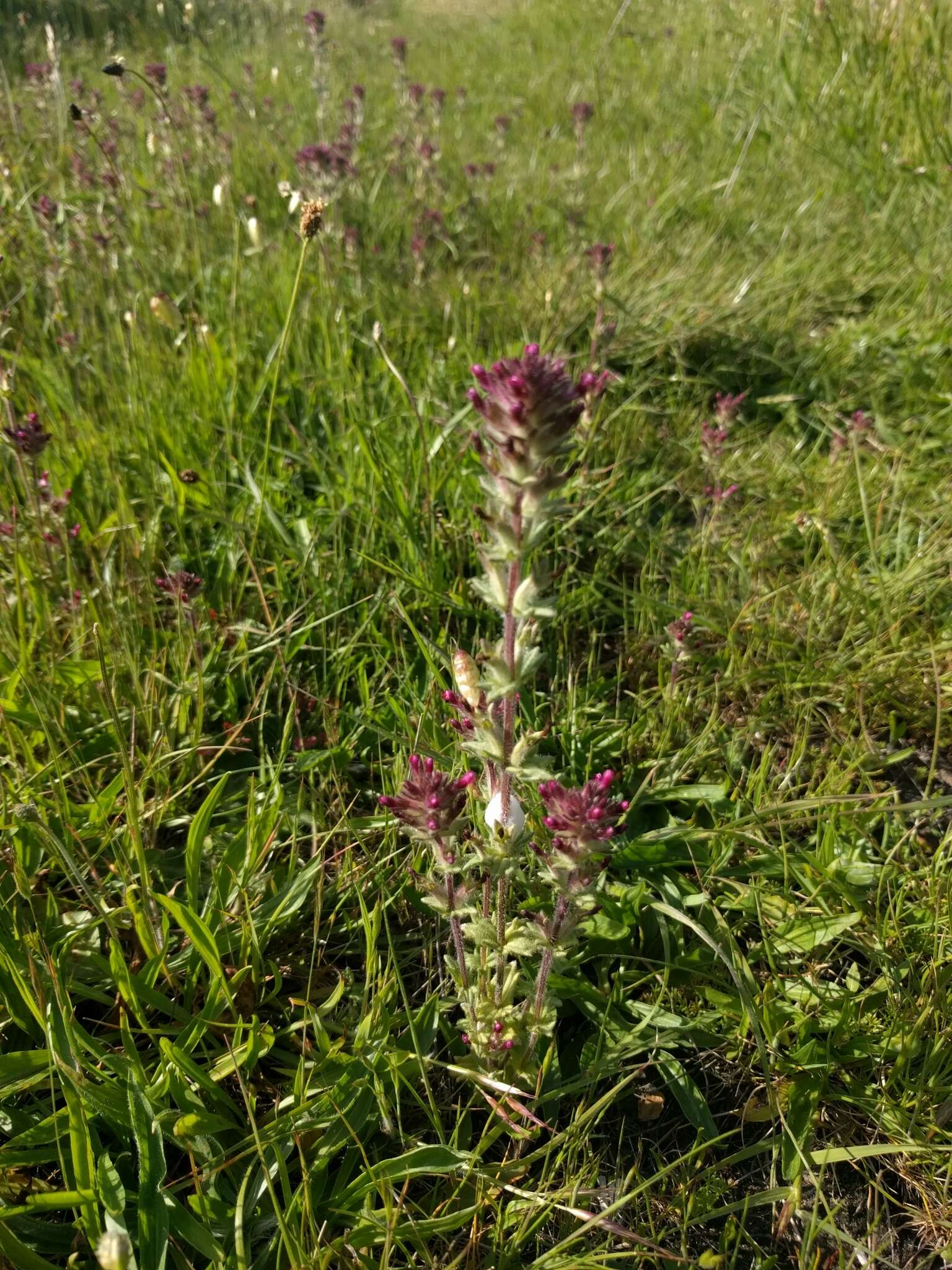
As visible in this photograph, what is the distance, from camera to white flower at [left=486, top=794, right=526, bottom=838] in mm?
1286

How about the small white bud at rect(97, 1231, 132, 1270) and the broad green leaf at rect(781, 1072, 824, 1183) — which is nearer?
the small white bud at rect(97, 1231, 132, 1270)

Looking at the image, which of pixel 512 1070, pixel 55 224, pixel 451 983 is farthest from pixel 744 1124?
pixel 55 224

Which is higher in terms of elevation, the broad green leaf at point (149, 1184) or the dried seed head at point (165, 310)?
the dried seed head at point (165, 310)

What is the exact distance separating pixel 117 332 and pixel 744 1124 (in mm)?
3142

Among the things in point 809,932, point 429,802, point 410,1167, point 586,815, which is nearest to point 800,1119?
point 809,932

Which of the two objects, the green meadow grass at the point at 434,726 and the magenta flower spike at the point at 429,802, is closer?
the magenta flower spike at the point at 429,802

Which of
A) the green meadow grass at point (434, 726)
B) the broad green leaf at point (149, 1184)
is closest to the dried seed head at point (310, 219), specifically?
the green meadow grass at point (434, 726)

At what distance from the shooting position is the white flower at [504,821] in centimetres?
129

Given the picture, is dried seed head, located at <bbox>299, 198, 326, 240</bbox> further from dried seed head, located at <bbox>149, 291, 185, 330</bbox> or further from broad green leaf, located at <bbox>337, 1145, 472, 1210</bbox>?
broad green leaf, located at <bbox>337, 1145, 472, 1210</bbox>

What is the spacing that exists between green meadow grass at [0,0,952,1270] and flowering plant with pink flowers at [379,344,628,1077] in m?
0.13

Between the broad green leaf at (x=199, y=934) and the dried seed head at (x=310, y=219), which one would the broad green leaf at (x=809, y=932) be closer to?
the broad green leaf at (x=199, y=934)

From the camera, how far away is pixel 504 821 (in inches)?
50.6

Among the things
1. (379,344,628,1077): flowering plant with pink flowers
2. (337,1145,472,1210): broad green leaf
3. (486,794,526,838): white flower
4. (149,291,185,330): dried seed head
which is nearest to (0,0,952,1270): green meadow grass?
(337,1145,472,1210): broad green leaf

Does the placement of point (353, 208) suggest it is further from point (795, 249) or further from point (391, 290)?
point (795, 249)
